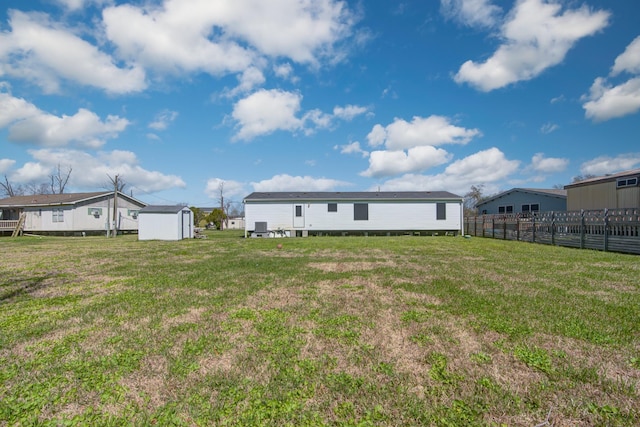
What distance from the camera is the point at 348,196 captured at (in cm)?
2280

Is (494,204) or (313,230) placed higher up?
(494,204)

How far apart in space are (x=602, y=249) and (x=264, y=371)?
1360 cm

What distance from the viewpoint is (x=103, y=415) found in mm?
2174

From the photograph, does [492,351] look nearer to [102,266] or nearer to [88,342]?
[88,342]

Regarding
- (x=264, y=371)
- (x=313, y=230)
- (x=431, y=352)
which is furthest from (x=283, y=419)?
(x=313, y=230)

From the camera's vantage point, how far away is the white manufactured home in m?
21.7

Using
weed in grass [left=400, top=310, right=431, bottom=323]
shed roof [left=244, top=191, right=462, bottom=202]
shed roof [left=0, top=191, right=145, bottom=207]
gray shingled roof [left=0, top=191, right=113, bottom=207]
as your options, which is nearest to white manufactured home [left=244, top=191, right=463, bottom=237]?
shed roof [left=244, top=191, right=462, bottom=202]

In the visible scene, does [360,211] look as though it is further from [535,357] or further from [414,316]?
[535,357]

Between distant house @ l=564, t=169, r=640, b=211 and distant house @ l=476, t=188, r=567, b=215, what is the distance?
202 cm

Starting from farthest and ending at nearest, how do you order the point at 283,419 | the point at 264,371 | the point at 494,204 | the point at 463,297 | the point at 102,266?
1. the point at 494,204
2. the point at 102,266
3. the point at 463,297
4. the point at 264,371
5. the point at 283,419

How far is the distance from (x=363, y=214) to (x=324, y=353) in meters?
19.2

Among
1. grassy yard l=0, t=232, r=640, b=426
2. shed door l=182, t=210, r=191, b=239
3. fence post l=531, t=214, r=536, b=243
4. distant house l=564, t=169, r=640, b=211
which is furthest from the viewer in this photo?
shed door l=182, t=210, r=191, b=239

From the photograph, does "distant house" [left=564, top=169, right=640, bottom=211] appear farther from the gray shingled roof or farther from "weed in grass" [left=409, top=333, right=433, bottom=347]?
the gray shingled roof

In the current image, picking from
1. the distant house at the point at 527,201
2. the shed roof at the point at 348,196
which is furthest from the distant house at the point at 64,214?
the distant house at the point at 527,201
